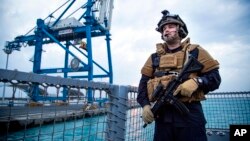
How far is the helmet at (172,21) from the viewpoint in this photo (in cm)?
218

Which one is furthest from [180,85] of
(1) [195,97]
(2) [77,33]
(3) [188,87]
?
(2) [77,33]

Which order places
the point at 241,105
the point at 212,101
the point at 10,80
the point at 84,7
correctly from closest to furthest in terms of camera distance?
the point at 10,80, the point at 241,105, the point at 212,101, the point at 84,7

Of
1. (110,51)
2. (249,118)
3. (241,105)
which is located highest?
(110,51)

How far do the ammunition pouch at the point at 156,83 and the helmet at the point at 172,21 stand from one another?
0.54 meters

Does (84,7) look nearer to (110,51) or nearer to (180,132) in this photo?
(110,51)

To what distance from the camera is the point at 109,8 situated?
20219mm

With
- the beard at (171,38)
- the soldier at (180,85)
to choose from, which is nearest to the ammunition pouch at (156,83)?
the soldier at (180,85)

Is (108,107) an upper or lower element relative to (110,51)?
lower

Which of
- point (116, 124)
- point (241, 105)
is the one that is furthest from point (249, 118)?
point (116, 124)

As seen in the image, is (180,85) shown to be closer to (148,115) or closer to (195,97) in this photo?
(195,97)

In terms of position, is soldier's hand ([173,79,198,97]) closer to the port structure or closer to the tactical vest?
the tactical vest

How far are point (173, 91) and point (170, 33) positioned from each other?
61cm

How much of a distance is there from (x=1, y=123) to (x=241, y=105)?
13.8 feet

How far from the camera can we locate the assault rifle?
1841 mm
